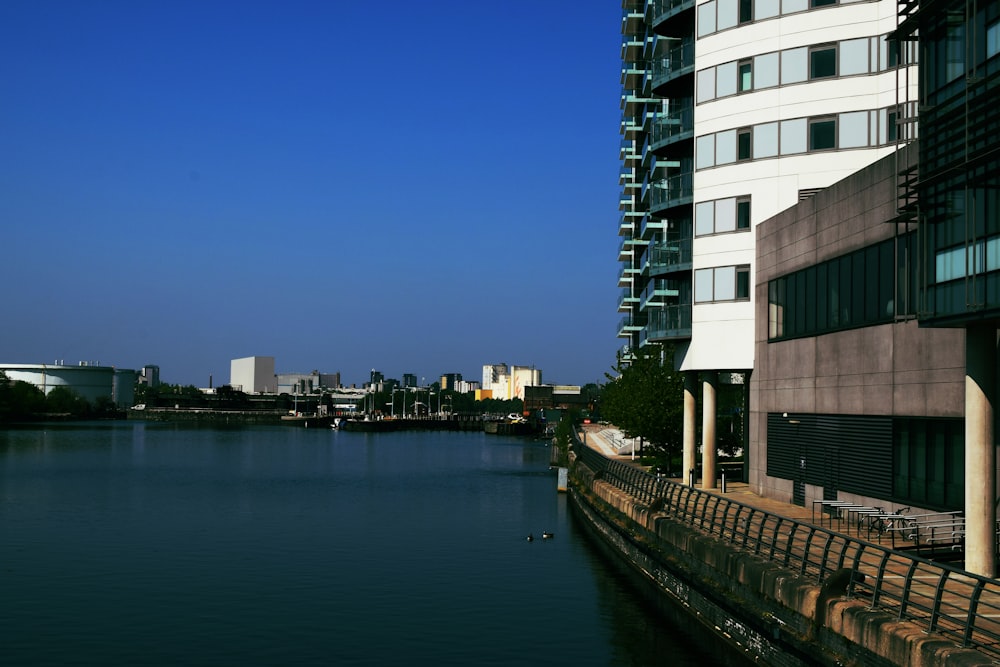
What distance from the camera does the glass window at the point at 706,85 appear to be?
5103 centimetres

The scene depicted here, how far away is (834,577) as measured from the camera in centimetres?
2081

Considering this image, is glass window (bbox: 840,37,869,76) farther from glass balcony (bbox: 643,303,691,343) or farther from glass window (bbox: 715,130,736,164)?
glass balcony (bbox: 643,303,691,343)

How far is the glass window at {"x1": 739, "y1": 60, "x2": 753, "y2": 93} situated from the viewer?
4928 centimetres

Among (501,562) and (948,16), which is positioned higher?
(948,16)

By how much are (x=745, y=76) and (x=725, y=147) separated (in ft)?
10.6

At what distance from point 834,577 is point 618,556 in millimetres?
24041

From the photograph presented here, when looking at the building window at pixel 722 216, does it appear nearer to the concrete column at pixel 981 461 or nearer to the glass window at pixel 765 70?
the glass window at pixel 765 70

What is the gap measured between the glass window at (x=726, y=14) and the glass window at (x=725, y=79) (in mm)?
1797

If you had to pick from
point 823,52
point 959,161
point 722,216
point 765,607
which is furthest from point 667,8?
point 765,607

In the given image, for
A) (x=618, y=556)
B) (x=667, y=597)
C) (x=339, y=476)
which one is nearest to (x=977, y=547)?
(x=667, y=597)

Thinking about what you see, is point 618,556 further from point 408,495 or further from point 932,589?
point 408,495

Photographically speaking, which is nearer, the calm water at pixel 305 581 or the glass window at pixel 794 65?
the calm water at pixel 305 581

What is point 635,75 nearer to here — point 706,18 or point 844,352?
point 706,18

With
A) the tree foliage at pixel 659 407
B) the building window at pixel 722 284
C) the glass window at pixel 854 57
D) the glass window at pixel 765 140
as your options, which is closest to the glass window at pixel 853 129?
the glass window at pixel 854 57
